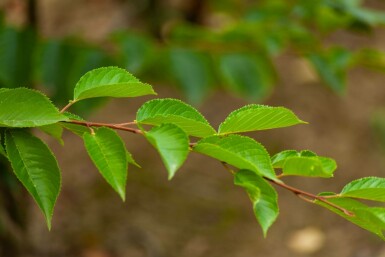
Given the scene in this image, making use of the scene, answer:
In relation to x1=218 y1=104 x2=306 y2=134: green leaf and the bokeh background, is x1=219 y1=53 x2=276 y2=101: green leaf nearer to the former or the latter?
the bokeh background

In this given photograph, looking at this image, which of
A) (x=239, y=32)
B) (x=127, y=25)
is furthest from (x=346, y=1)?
(x=127, y=25)

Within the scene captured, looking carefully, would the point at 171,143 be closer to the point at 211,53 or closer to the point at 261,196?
the point at 261,196

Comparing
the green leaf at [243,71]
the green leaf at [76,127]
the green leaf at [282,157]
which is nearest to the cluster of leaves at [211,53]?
the green leaf at [243,71]

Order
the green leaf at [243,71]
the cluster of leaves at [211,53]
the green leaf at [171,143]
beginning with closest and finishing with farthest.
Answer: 1. the green leaf at [171,143]
2. the cluster of leaves at [211,53]
3. the green leaf at [243,71]

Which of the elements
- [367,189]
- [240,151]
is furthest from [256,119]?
[367,189]

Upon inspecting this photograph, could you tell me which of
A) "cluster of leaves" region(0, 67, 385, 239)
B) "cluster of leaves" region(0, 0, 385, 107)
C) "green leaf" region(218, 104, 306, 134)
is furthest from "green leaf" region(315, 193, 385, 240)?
"cluster of leaves" region(0, 0, 385, 107)

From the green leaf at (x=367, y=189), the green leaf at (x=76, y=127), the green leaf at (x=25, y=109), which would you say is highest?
the green leaf at (x=25, y=109)

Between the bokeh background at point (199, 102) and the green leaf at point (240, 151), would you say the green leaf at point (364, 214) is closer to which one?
the green leaf at point (240, 151)
